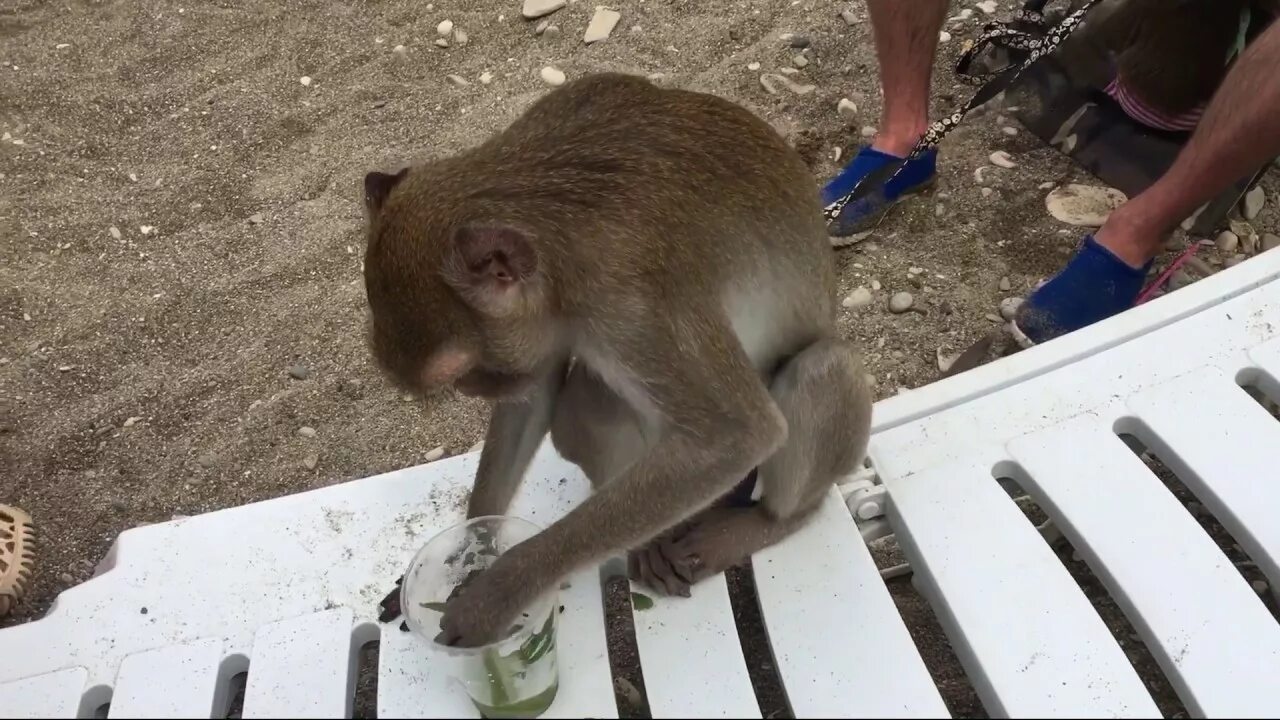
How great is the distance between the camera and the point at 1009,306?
3.92 meters

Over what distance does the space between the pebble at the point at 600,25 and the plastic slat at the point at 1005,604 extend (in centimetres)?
342

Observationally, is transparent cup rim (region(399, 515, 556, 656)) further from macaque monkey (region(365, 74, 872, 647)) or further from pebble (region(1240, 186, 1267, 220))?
pebble (region(1240, 186, 1267, 220))

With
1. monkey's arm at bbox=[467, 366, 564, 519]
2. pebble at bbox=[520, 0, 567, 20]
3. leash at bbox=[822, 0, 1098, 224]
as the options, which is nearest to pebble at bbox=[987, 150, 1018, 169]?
leash at bbox=[822, 0, 1098, 224]

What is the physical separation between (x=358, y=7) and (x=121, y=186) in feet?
5.76

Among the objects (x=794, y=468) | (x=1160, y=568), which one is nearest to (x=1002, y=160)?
(x=1160, y=568)

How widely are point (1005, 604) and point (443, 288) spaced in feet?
5.19

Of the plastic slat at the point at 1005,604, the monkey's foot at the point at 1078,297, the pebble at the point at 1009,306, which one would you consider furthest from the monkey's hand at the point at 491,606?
the pebble at the point at 1009,306

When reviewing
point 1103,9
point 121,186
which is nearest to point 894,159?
point 1103,9

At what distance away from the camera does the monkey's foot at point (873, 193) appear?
4262 millimetres

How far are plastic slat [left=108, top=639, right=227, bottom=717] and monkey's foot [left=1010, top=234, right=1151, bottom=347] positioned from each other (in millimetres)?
2985

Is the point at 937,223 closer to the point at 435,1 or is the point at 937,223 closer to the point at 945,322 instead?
the point at 945,322

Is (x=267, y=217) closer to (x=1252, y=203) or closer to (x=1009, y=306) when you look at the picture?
(x=1009, y=306)

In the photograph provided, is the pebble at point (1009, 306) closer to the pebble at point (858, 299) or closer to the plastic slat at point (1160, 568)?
the pebble at point (858, 299)

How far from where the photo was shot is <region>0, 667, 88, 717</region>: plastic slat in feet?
7.93
